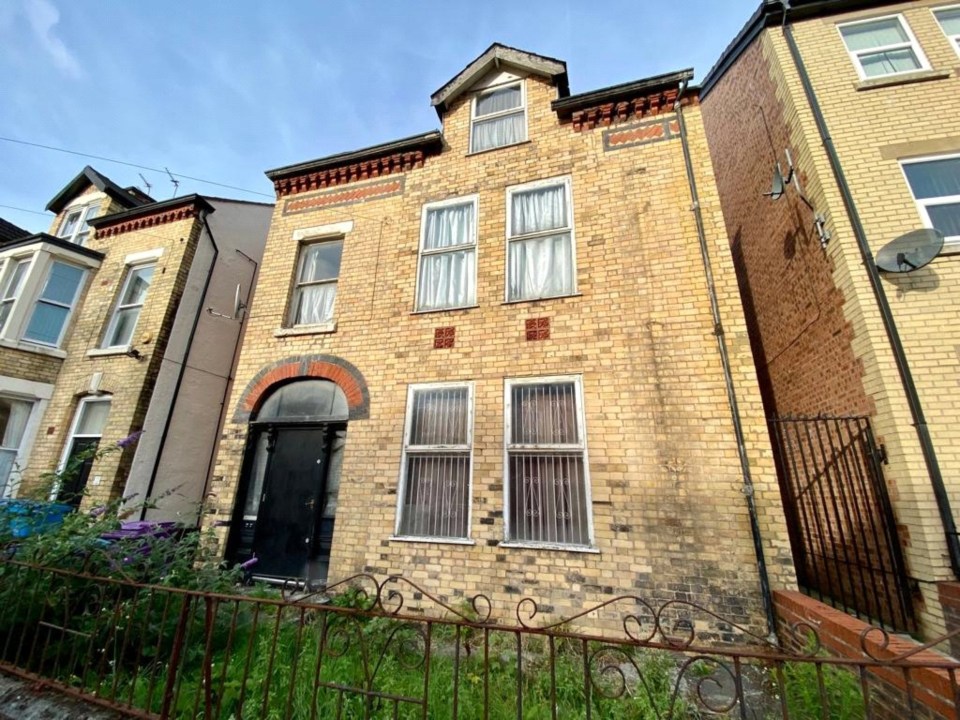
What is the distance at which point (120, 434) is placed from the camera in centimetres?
863

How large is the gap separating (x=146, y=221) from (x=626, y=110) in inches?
475

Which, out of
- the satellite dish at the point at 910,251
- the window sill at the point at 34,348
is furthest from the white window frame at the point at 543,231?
the window sill at the point at 34,348

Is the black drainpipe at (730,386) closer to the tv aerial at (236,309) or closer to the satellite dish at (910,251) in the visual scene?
the satellite dish at (910,251)

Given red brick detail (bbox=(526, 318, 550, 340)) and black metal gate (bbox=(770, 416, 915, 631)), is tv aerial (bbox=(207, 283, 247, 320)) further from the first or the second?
black metal gate (bbox=(770, 416, 915, 631))

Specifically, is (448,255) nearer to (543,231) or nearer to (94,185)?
(543,231)

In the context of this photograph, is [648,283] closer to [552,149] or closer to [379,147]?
[552,149]

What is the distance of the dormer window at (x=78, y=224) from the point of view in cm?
1239

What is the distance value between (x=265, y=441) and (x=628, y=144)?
8074 mm

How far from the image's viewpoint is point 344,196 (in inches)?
341

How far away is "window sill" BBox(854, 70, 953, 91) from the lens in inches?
252

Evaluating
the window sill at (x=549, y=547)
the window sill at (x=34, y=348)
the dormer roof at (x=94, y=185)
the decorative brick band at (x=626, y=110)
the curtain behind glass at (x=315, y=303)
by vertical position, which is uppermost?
the dormer roof at (x=94, y=185)

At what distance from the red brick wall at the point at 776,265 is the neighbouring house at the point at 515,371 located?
60.9 inches

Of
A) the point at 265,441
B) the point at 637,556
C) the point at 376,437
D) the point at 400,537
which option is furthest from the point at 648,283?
the point at 265,441

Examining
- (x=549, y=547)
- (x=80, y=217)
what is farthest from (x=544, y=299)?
(x=80, y=217)
